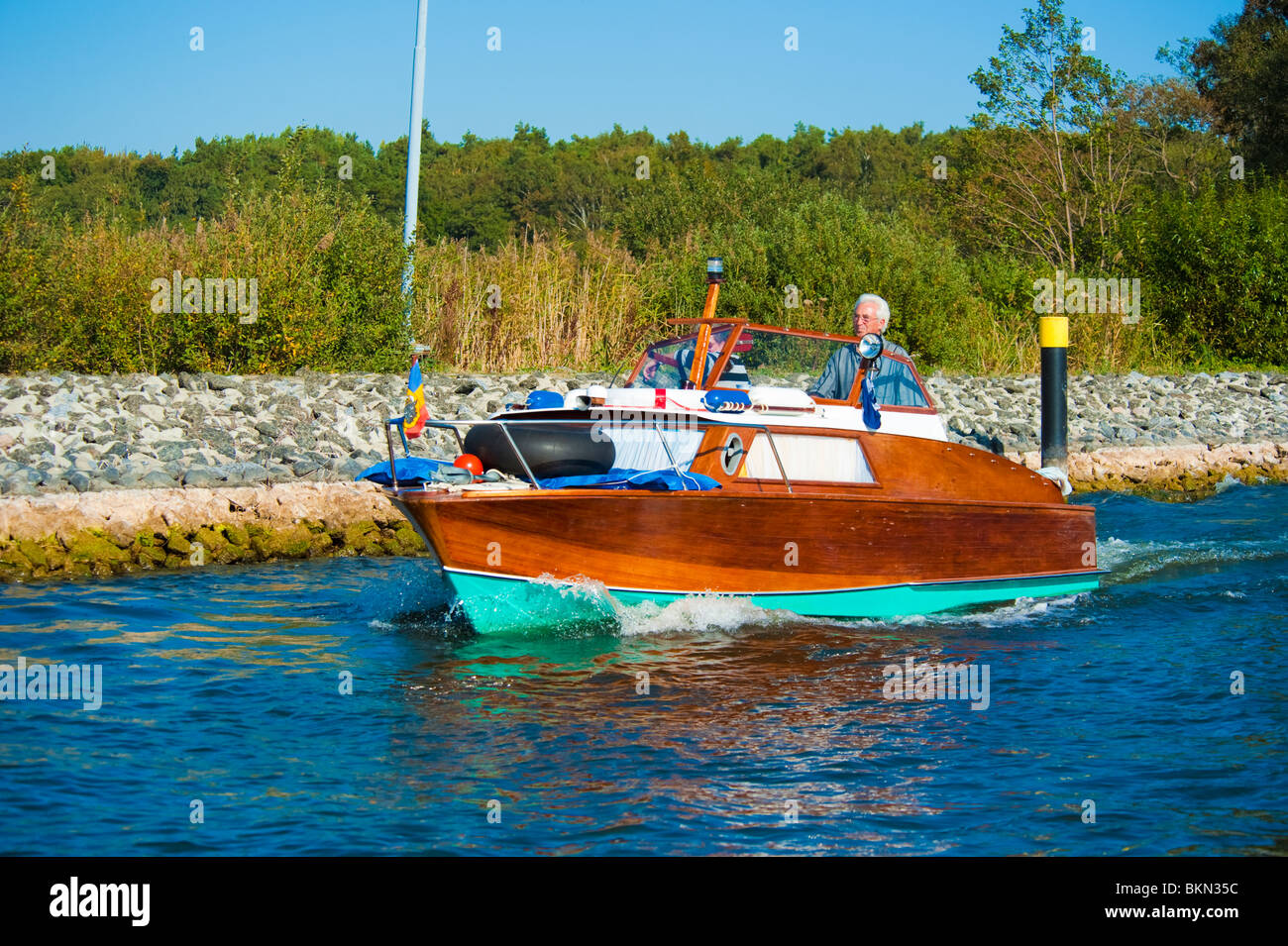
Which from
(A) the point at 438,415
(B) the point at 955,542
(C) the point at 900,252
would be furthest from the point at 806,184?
(B) the point at 955,542

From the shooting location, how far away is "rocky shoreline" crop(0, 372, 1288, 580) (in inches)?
390

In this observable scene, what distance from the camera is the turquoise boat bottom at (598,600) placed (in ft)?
24.7

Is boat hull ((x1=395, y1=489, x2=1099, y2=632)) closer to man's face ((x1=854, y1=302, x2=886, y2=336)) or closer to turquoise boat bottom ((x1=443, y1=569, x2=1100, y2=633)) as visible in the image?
turquoise boat bottom ((x1=443, y1=569, x2=1100, y2=633))

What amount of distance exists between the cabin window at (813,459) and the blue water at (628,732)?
971 mm

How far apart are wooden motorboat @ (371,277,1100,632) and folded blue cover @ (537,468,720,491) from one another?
0.04ft

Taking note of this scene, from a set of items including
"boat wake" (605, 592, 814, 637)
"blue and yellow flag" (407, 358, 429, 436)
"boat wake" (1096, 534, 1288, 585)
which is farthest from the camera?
"boat wake" (1096, 534, 1288, 585)

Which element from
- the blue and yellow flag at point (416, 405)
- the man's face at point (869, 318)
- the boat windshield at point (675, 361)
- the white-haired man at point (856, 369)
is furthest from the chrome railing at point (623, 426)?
the man's face at point (869, 318)

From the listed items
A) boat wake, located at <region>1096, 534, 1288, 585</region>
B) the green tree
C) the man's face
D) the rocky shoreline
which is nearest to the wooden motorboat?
the man's face

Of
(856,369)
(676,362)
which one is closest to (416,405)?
(676,362)

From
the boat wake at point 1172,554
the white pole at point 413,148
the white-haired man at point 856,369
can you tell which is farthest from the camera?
the white pole at point 413,148

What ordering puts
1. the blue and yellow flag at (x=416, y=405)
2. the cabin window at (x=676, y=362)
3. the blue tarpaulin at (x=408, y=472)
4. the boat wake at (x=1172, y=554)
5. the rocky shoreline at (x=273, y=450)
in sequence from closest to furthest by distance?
1. the blue and yellow flag at (x=416, y=405)
2. the blue tarpaulin at (x=408, y=472)
3. the cabin window at (x=676, y=362)
4. the rocky shoreline at (x=273, y=450)
5. the boat wake at (x=1172, y=554)

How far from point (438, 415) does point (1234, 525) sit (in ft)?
28.1

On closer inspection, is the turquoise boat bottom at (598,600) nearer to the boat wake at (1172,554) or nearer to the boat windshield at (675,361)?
the boat windshield at (675,361)
